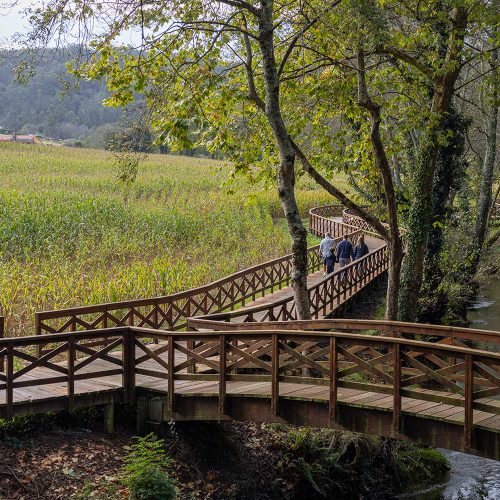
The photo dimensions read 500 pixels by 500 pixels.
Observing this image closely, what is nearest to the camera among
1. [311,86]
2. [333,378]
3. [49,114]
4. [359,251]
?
[333,378]

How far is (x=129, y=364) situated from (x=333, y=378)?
3.50m

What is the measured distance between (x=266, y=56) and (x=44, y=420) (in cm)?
711

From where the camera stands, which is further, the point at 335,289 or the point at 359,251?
the point at 359,251

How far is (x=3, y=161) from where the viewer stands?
5025cm

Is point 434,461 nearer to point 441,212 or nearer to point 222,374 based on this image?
point 222,374

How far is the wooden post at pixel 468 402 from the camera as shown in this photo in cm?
969

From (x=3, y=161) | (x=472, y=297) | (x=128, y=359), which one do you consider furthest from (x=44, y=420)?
(x=3, y=161)

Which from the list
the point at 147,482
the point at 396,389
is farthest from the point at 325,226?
the point at 147,482

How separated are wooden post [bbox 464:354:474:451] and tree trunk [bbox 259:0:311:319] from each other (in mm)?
5024

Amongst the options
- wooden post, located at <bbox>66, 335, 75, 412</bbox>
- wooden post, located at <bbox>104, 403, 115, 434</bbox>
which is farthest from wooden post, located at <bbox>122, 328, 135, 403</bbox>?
wooden post, located at <bbox>66, 335, 75, 412</bbox>

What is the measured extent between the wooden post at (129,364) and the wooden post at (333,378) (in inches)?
133

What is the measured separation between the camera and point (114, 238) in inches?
1057

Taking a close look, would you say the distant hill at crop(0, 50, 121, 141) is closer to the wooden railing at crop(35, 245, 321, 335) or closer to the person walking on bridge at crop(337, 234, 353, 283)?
the person walking on bridge at crop(337, 234, 353, 283)

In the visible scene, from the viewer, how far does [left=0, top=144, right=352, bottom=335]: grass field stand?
785 inches
